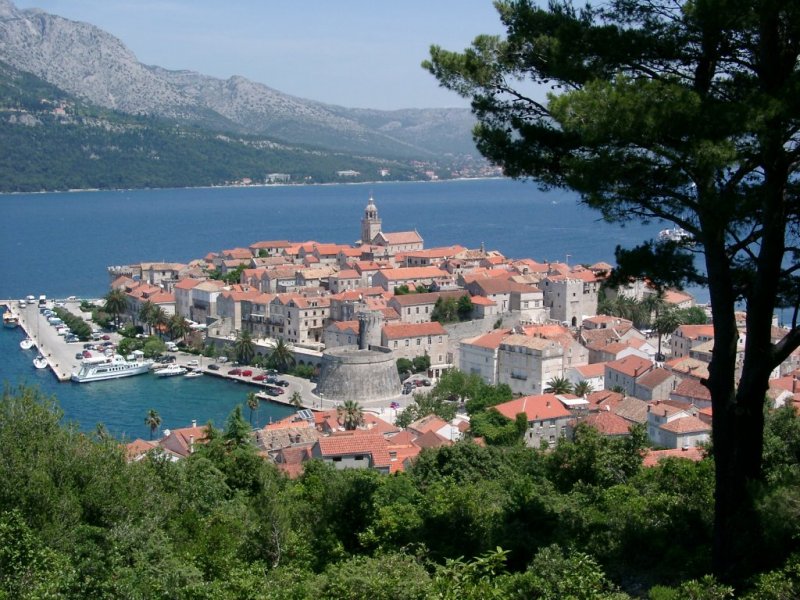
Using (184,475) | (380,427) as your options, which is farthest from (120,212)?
(184,475)

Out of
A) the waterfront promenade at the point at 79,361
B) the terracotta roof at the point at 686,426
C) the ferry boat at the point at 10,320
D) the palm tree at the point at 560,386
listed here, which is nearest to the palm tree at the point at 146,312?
the waterfront promenade at the point at 79,361

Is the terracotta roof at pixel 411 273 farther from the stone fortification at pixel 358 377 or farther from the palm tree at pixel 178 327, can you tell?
the stone fortification at pixel 358 377

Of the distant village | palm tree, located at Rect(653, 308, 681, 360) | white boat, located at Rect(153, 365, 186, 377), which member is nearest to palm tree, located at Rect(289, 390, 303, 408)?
the distant village

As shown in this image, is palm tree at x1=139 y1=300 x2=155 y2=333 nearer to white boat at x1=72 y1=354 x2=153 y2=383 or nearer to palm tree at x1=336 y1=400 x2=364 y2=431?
white boat at x1=72 y1=354 x2=153 y2=383

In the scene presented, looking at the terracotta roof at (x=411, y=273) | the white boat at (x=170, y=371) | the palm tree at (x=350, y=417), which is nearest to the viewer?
the palm tree at (x=350, y=417)

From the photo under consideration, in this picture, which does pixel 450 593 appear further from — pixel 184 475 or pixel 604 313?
pixel 604 313

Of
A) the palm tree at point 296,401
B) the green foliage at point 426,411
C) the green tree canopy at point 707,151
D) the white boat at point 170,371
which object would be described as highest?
the green tree canopy at point 707,151
